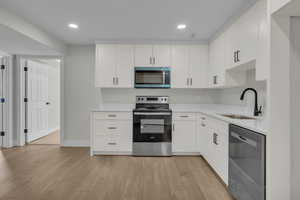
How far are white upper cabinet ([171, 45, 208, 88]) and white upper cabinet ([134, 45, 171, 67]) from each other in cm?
19

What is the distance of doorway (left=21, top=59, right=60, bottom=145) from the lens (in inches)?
177

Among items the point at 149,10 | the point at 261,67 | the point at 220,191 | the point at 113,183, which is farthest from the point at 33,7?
the point at 220,191

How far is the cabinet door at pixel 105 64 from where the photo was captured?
3822mm

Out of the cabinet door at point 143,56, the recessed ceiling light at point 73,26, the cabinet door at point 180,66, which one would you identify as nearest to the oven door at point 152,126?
the cabinet door at point 180,66

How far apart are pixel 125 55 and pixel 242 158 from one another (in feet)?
9.53

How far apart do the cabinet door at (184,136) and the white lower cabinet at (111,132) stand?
0.91 meters

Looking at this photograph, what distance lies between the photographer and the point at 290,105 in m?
1.33

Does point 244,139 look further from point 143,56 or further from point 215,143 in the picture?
point 143,56

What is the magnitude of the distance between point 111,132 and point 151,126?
809 millimetres

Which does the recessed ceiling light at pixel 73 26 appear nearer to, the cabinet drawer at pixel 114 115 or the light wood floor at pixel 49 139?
the cabinet drawer at pixel 114 115

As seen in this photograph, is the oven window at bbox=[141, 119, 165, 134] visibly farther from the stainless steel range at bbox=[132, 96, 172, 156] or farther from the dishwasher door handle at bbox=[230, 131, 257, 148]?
the dishwasher door handle at bbox=[230, 131, 257, 148]

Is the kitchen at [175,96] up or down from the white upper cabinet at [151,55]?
down

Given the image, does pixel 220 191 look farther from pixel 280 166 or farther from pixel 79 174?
pixel 79 174

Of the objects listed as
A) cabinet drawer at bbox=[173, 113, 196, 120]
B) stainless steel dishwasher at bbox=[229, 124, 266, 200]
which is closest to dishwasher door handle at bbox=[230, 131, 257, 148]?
stainless steel dishwasher at bbox=[229, 124, 266, 200]
